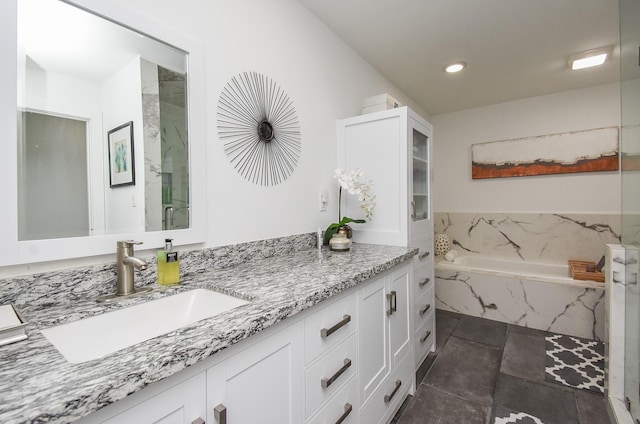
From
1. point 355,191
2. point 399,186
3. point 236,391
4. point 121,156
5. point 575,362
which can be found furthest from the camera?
point 575,362

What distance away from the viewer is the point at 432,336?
230 centimetres

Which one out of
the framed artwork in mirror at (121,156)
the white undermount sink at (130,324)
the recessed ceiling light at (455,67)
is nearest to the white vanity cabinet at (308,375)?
the white undermount sink at (130,324)

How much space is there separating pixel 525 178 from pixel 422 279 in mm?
2322

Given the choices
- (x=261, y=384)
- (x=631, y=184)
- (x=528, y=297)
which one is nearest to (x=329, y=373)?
(x=261, y=384)

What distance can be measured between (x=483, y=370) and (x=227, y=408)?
6.52ft

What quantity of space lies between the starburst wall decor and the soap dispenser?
0.52 metres

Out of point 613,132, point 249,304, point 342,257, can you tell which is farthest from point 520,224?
point 249,304

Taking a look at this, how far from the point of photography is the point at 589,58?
7.93ft

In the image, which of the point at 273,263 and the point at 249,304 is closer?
the point at 249,304

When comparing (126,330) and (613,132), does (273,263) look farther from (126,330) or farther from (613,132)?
(613,132)

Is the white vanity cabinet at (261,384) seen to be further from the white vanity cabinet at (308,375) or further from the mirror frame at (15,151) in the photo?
the mirror frame at (15,151)

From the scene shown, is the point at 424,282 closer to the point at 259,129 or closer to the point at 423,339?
the point at 423,339

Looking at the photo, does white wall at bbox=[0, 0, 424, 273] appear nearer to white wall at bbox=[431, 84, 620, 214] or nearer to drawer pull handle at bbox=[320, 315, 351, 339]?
drawer pull handle at bbox=[320, 315, 351, 339]

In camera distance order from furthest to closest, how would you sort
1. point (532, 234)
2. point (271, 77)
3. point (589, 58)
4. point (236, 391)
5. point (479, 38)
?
point (532, 234) → point (589, 58) → point (479, 38) → point (271, 77) → point (236, 391)
